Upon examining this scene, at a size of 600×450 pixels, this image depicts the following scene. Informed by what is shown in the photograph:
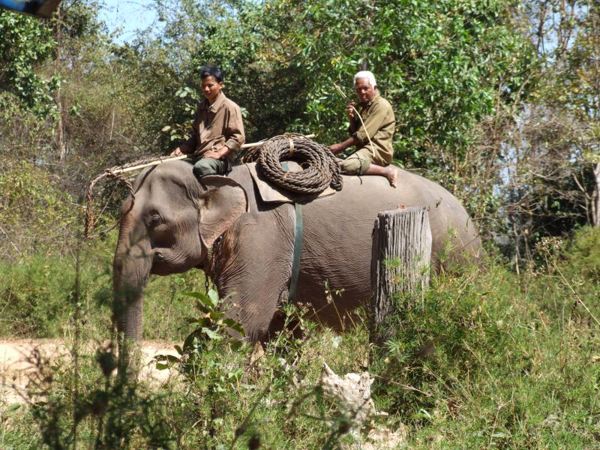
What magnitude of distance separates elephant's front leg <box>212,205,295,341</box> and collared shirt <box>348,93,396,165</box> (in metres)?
0.91

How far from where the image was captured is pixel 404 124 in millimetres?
12734

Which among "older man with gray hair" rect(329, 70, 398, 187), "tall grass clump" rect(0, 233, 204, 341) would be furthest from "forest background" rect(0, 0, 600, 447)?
"older man with gray hair" rect(329, 70, 398, 187)

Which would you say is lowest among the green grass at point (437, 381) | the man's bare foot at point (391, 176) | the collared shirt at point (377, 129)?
the green grass at point (437, 381)

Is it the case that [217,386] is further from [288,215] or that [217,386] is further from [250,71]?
[250,71]

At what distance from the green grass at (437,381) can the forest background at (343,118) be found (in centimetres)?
6

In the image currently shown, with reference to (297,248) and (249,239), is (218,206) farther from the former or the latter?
(297,248)

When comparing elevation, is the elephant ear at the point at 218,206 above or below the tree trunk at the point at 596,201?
above

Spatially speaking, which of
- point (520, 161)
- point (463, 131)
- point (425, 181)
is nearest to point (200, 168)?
point (425, 181)

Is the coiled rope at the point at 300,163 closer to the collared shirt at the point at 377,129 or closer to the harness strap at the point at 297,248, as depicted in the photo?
the harness strap at the point at 297,248

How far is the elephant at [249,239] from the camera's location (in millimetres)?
7848

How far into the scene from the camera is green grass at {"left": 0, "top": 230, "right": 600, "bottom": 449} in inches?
216

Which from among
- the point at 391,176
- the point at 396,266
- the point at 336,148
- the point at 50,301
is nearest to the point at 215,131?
the point at 336,148

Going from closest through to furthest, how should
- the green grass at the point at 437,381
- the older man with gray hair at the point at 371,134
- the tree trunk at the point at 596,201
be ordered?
the green grass at the point at 437,381 < the older man with gray hair at the point at 371,134 < the tree trunk at the point at 596,201

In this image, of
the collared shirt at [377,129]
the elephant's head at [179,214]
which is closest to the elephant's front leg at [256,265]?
the elephant's head at [179,214]
